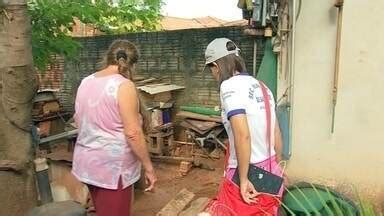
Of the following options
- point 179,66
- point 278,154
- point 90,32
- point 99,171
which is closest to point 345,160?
point 278,154

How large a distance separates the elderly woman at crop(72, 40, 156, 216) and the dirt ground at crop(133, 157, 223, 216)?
1.99 metres

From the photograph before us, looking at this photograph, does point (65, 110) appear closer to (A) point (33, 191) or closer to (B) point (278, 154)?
(A) point (33, 191)

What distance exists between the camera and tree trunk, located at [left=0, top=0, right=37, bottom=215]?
256 centimetres

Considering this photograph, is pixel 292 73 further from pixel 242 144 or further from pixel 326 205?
pixel 326 205

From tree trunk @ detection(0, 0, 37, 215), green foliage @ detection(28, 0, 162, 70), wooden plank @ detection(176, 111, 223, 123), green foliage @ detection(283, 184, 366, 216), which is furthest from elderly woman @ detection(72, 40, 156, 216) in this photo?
wooden plank @ detection(176, 111, 223, 123)

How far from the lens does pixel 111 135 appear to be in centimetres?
243

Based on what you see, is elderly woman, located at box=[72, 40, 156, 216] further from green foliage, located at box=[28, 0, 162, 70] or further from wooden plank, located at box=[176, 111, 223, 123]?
wooden plank, located at box=[176, 111, 223, 123]

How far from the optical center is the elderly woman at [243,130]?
82.0 inches

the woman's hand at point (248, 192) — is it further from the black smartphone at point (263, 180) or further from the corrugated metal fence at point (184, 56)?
the corrugated metal fence at point (184, 56)

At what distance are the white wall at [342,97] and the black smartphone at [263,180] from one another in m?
1.80

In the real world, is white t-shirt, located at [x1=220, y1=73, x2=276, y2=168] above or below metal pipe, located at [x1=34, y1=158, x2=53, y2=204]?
above

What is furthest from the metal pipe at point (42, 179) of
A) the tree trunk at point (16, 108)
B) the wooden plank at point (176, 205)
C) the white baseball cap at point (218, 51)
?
the white baseball cap at point (218, 51)

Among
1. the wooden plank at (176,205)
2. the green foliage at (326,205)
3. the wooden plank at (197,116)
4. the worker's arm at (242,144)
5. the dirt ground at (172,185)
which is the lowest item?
the dirt ground at (172,185)

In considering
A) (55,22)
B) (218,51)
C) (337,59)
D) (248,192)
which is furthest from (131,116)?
(337,59)
